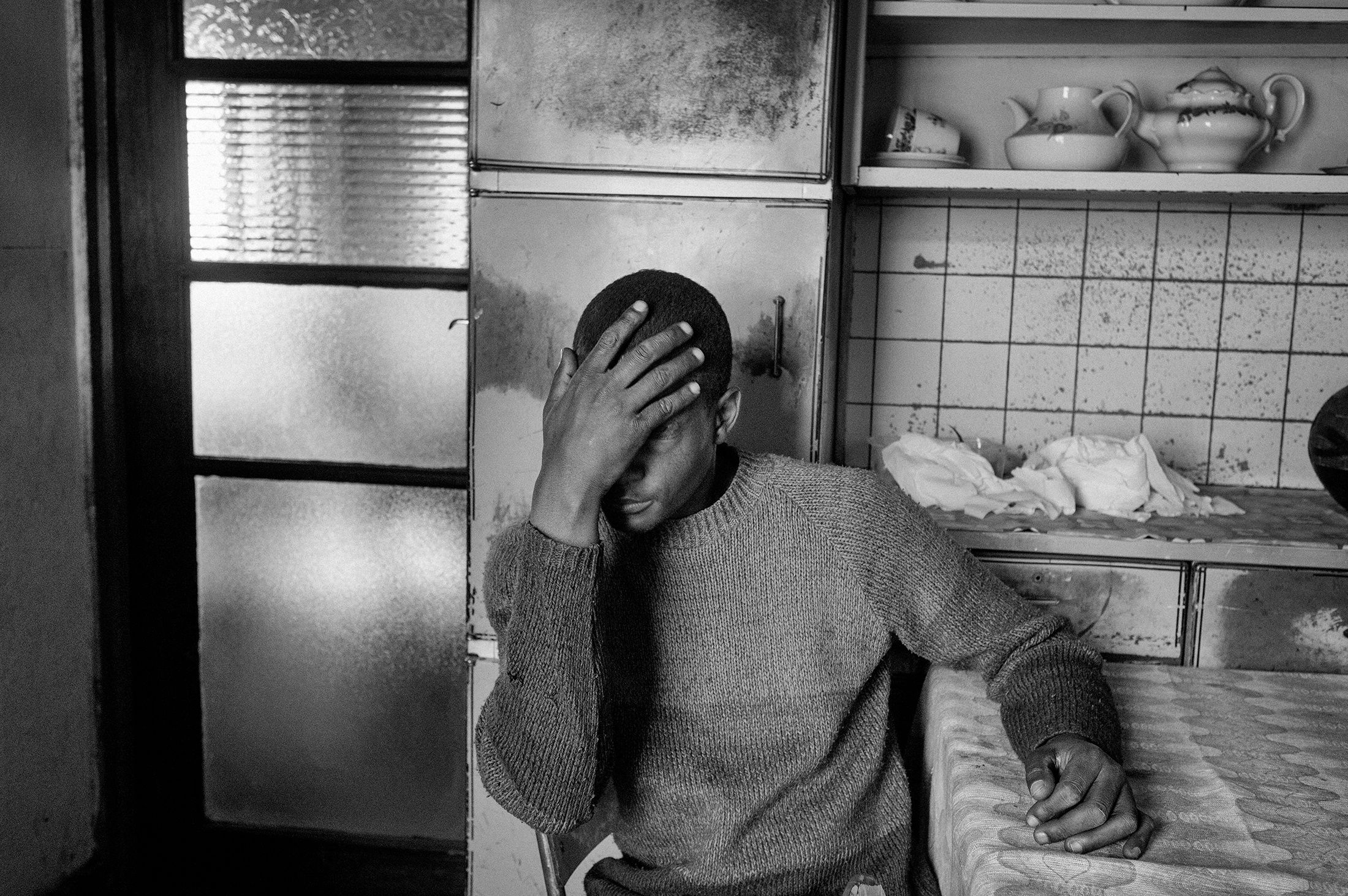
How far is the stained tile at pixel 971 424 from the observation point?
259 cm

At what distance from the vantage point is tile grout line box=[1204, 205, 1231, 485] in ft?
8.12

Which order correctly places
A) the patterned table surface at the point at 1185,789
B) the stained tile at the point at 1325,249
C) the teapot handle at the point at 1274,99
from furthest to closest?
1. the stained tile at the point at 1325,249
2. the teapot handle at the point at 1274,99
3. the patterned table surface at the point at 1185,789

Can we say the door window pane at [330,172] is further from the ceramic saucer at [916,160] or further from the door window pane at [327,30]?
the ceramic saucer at [916,160]

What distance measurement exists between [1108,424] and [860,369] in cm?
57

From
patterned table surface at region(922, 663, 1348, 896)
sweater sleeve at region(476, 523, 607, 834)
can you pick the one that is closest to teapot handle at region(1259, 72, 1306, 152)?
patterned table surface at region(922, 663, 1348, 896)

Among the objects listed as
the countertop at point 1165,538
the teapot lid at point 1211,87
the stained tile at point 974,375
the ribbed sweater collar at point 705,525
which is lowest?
the countertop at point 1165,538

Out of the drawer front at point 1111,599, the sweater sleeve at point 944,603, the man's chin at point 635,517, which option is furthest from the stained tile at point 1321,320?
the man's chin at point 635,517

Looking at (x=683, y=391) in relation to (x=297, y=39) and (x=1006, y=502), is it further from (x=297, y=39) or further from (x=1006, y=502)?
(x=297, y=39)

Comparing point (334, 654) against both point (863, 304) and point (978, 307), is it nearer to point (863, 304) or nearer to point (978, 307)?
point (863, 304)

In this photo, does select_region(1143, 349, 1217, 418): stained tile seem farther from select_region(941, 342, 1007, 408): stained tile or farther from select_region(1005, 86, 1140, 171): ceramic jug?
select_region(1005, 86, 1140, 171): ceramic jug

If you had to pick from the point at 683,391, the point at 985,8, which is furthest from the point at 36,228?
the point at 985,8

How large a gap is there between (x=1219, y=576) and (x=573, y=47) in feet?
4.81

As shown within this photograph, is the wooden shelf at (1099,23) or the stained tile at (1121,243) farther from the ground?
the wooden shelf at (1099,23)

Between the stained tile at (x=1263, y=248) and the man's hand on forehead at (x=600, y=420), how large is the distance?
5.92ft
